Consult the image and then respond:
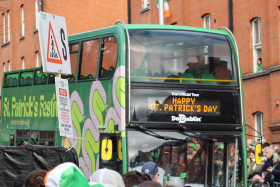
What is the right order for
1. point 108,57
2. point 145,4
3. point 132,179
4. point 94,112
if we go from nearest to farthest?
1. point 132,179
2. point 108,57
3. point 94,112
4. point 145,4

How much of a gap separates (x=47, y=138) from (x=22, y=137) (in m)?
2.19

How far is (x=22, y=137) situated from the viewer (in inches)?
744

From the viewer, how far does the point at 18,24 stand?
49219 millimetres

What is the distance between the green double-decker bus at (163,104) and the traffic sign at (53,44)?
2979 mm

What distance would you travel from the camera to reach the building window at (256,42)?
26.8m

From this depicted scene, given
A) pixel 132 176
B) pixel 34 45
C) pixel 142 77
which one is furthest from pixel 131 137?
pixel 34 45

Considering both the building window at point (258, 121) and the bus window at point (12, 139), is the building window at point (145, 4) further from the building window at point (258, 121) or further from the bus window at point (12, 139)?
the bus window at point (12, 139)

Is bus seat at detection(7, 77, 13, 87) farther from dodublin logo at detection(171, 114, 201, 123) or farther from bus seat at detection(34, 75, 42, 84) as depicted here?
dodublin logo at detection(171, 114, 201, 123)

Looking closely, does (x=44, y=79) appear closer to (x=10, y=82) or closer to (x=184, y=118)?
(x=10, y=82)

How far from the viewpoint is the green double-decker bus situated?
1367cm

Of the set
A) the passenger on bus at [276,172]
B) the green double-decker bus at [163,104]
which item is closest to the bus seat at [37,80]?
the green double-decker bus at [163,104]

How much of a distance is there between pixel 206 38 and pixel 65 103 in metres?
5.25

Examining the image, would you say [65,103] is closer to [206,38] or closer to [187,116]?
[187,116]

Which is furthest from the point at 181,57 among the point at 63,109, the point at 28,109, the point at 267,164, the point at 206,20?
the point at 206,20
